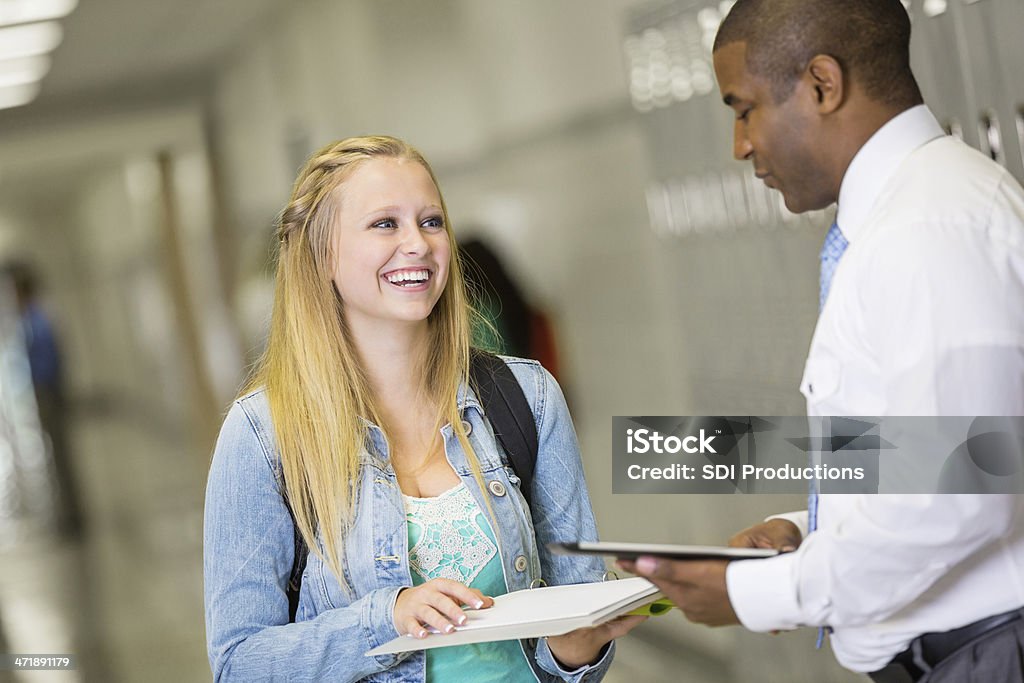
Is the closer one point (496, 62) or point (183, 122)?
point (496, 62)

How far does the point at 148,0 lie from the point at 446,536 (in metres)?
5.51

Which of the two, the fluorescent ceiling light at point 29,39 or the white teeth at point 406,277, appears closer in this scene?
the white teeth at point 406,277

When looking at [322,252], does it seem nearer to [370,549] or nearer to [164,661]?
[370,549]

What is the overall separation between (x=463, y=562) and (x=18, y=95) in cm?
591

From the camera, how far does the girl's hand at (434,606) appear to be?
1666 mm

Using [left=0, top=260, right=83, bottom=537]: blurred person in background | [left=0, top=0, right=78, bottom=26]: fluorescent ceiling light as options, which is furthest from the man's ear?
[left=0, top=260, right=83, bottom=537]: blurred person in background

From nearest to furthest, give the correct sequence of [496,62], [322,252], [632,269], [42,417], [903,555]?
[903,555]
[322,252]
[632,269]
[496,62]
[42,417]

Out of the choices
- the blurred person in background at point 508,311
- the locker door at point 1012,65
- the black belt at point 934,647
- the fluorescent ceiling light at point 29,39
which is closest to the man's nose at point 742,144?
the black belt at point 934,647

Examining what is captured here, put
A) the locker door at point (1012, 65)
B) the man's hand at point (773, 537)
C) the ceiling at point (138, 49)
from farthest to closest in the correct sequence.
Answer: the ceiling at point (138, 49), the locker door at point (1012, 65), the man's hand at point (773, 537)

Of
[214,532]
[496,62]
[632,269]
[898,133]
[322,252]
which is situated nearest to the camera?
[898,133]

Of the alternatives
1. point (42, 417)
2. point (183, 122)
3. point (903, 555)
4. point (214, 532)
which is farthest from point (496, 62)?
point (903, 555)

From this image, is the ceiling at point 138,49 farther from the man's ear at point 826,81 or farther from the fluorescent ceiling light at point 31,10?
the man's ear at point 826,81

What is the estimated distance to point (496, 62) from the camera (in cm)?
614

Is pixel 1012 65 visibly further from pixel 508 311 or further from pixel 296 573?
pixel 508 311
